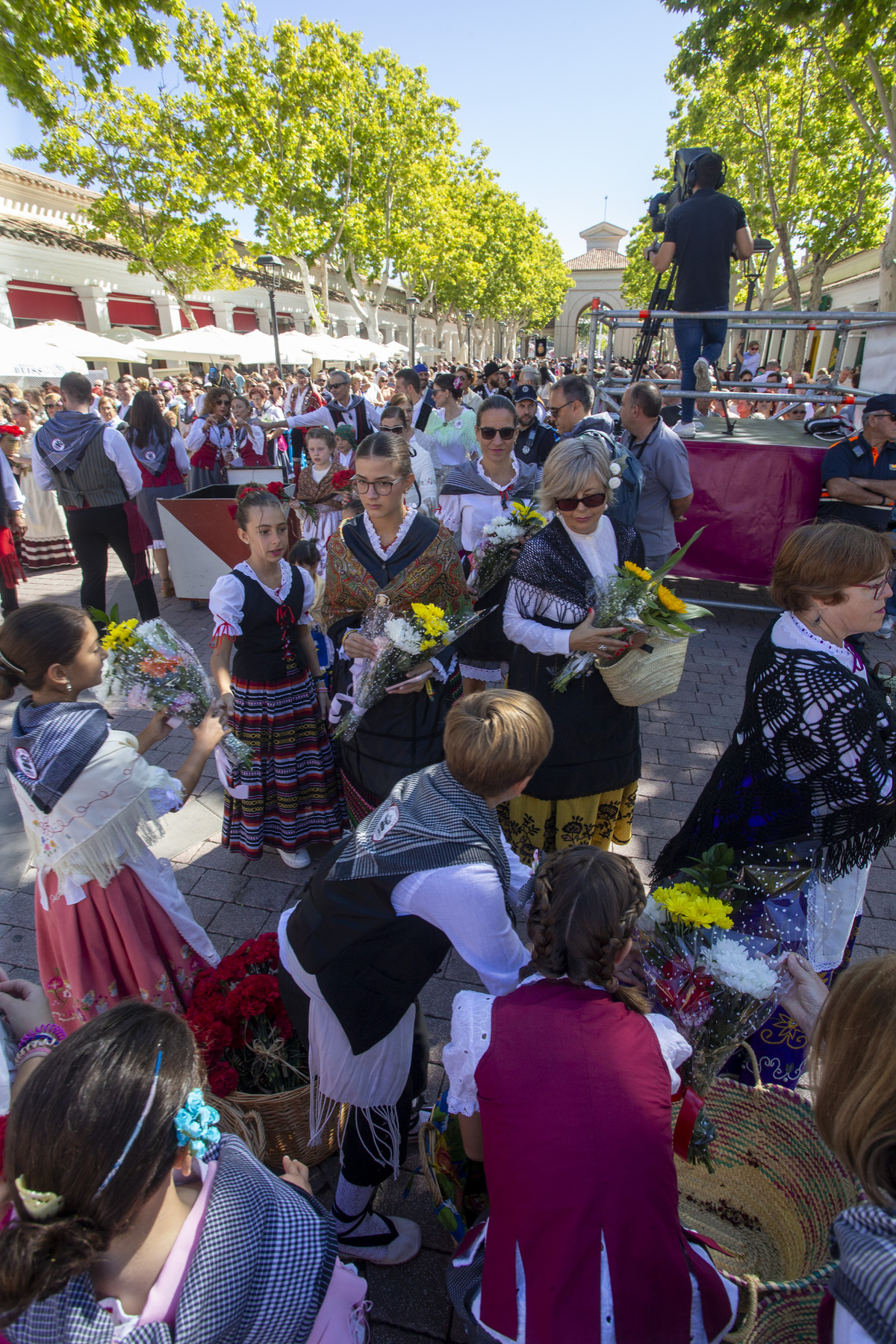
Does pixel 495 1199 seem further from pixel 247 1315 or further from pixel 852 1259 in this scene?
pixel 852 1259

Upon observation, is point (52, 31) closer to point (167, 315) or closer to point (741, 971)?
point (741, 971)

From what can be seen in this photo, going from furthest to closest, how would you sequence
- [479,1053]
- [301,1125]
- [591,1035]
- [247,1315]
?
[301,1125]
[479,1053]
[591,1035]
[247,1315]

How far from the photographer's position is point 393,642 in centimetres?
291

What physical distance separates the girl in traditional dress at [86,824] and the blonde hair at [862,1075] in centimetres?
193

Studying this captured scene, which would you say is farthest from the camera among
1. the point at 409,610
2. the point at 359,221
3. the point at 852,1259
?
the point at 359,221

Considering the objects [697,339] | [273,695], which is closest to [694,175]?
[697,339]

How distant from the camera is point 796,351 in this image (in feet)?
71.0

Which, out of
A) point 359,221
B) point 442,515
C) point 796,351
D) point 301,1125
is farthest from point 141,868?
point 359,221

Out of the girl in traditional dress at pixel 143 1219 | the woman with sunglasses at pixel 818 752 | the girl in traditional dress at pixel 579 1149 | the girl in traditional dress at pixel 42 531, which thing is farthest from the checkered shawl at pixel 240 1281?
the girl in traditional dress at pixel 42 531

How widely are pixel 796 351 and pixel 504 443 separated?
70.8 ft

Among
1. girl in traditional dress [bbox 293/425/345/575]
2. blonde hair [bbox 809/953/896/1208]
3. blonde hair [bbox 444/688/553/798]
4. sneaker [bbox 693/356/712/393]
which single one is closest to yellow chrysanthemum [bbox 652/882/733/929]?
blonde hair [bbox 444/688/553/798]

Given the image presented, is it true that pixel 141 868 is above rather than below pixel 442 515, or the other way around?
below

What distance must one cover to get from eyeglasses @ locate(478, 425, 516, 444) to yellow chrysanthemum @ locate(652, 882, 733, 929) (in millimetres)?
3523

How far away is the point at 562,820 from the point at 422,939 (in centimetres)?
150
